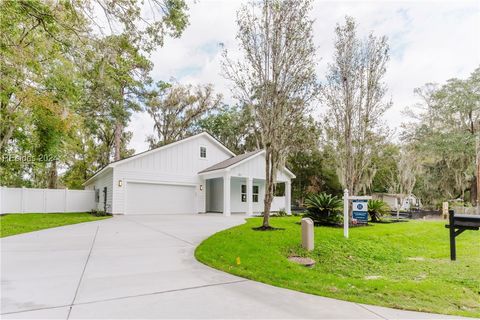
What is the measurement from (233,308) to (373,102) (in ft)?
37.4

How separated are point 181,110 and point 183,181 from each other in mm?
15087

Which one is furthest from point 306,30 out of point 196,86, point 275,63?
point 196,86

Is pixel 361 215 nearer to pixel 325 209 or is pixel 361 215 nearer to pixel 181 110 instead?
pixel 325 209

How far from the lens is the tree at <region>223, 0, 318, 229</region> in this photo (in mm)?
9156

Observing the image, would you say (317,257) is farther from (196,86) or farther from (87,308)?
(196,86)

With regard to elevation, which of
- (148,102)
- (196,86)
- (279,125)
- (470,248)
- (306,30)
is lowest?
(470,248)

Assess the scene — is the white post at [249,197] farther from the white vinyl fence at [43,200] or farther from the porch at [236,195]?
the white vinyl fence at [43,200]

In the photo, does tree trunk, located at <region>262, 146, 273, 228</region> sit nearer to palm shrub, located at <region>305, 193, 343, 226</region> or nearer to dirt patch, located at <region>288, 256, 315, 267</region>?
palm shrub, located at <region>305, 193, 343, 226</region>

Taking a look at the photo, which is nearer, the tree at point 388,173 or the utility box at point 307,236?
the utility box at point 307,236

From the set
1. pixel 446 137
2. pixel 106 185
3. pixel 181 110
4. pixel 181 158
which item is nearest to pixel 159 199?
pixel 181 158

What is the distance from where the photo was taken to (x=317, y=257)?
6590 mm

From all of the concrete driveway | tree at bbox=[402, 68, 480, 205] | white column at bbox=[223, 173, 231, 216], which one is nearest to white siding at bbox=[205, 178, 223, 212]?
white column at bbox=[223, 173, 231, 216]

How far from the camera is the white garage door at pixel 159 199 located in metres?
16.9

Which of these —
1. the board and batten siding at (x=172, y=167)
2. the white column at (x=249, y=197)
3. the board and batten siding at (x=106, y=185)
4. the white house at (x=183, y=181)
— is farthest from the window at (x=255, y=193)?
the board and batten siding at (x=106, y=185)
